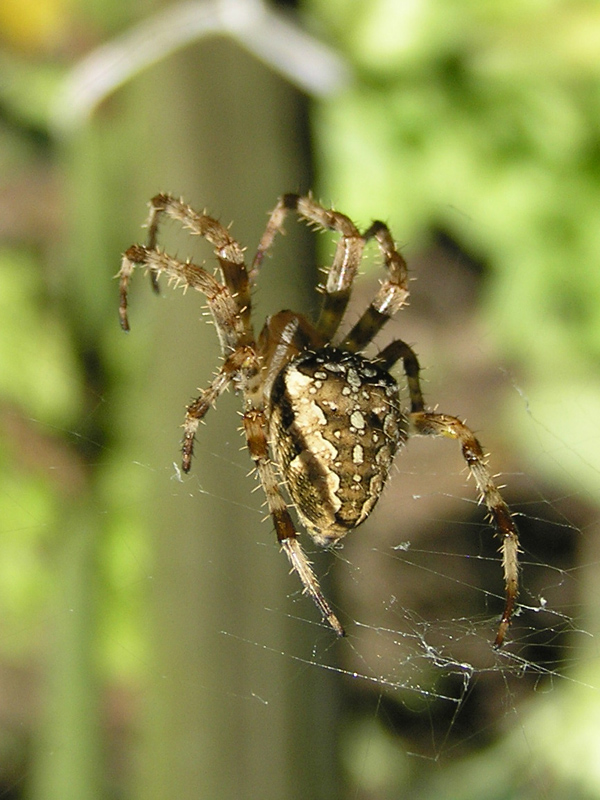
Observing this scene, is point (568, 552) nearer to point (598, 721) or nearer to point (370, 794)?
point (598, 721)

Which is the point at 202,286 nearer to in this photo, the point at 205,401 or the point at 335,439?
the point at 205,401

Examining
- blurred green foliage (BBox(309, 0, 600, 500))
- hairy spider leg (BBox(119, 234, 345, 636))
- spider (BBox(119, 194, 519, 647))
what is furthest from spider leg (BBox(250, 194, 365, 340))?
blurred green foliage (BBox(309, 0, 600, 500))

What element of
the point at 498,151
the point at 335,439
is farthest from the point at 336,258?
the point at 498,151

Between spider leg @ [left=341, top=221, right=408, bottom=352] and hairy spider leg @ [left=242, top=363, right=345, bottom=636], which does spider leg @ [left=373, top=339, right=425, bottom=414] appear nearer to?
spider leg @ [left=341, top=221, right=408, bottom=352]

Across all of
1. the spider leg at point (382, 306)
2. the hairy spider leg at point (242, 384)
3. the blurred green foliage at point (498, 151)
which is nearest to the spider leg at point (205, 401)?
the hairy spider leg at point (242, 384)

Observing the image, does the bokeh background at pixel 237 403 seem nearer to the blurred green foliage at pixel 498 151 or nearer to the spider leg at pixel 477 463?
the blurred green foliage at pixel 498 151

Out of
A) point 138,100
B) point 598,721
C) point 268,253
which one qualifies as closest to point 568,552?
point 598,721
